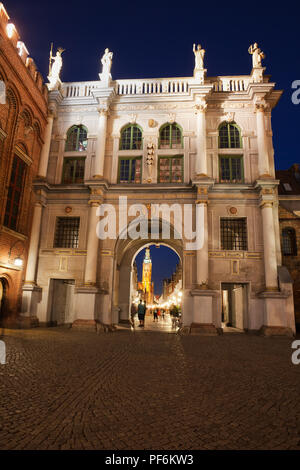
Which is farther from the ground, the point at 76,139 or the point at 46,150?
the point at 76,139

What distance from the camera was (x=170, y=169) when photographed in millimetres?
19906

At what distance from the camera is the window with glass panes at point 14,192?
672 inches

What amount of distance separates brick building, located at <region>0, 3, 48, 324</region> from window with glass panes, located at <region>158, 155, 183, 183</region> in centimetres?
830

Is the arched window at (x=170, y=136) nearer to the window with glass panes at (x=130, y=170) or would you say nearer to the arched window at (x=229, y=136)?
the window with glass panes at (x=130, y=170)

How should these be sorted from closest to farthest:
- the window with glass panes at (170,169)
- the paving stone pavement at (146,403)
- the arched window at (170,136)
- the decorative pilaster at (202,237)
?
the paving stone pavement at (146,403) < the decorative pilaster at (202,237) < the window with glass panes at (170,169) < the arched window at (170,136)

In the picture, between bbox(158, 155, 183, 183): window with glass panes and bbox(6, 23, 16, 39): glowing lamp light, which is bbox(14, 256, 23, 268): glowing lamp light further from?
bbox(6, 23, 16, 39): glowing lamp light

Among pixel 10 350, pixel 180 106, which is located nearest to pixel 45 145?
pixel 180 106

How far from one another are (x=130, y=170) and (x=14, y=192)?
738 centimetres

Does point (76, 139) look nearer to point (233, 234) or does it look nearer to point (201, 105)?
point (201, 105)

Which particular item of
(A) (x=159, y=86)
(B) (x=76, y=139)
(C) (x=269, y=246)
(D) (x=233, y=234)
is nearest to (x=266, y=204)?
(C) (x=269, y=246)

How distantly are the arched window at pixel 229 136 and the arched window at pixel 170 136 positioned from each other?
284cm

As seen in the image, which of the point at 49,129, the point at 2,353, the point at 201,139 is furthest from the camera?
the point at 49,129

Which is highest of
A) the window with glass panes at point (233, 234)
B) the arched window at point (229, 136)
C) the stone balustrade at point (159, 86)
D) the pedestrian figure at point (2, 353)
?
the stone balustrade at point (159, 86)

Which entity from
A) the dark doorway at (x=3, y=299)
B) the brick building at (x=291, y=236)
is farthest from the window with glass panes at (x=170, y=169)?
the dark doorway at (x=3, y=299)
